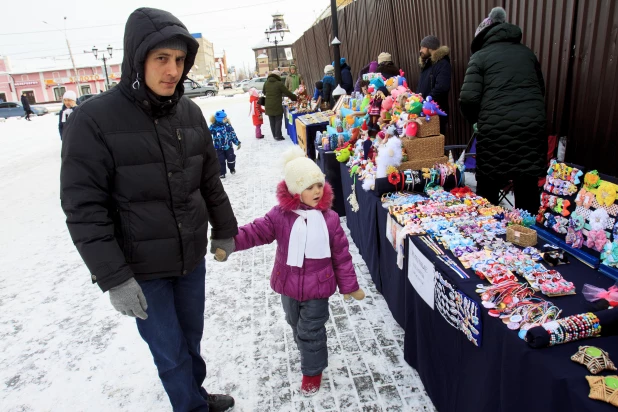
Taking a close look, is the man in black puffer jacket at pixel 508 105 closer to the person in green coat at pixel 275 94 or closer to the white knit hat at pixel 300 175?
the white knit hat at pixel 300 175

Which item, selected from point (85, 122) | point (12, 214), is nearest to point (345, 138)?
point (85, 122)

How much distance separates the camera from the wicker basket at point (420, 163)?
3436 millimetres

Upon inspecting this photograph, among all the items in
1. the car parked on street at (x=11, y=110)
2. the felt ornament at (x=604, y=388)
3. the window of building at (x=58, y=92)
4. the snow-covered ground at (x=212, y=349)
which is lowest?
the snow-covered ground at (x=212, y=349)

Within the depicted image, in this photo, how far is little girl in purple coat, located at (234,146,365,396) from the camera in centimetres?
222

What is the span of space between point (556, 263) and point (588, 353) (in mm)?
717

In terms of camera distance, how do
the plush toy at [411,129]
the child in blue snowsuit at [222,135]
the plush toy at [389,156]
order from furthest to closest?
the child in blue snowsuit at [222,135] → the plush toy at [411,129] → the plush toy at [389,156]

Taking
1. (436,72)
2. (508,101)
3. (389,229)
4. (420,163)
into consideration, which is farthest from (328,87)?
(389,229)

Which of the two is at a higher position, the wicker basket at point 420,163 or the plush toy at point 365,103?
the plush toy at point 365,103

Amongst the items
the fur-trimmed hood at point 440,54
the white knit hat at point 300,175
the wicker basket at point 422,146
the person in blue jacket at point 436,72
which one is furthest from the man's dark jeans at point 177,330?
the fur-trimmed hood at point 440,54

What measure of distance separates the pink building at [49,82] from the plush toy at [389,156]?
50388 mm

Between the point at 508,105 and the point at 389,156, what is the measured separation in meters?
0.95

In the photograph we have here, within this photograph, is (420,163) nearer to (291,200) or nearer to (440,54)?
(291,200)

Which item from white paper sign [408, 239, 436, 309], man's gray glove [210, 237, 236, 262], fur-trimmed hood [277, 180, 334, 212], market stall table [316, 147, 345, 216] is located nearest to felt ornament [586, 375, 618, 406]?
white paper sign [408, 239, 436, 309]

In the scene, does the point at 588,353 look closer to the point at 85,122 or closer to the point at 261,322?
the point at 85,122
